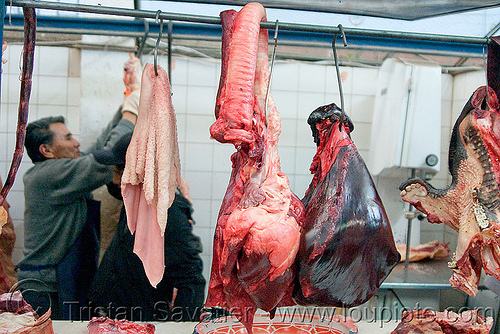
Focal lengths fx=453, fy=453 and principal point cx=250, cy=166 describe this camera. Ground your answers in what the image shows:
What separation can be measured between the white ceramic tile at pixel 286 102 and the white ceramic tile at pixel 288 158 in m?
0.26

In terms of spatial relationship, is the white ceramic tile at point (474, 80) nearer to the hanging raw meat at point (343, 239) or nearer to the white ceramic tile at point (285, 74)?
the white ceramic tile at point (285, 74)

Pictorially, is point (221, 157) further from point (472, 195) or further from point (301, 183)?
point (472, 195)

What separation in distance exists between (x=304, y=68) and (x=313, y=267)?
8.67 ft

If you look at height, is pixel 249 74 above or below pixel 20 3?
below

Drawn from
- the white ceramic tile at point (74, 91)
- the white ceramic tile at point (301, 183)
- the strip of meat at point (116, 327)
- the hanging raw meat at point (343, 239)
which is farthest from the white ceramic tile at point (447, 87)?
the strip of meat at point (116, 327)

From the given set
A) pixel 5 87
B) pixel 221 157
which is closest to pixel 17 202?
pixel 5 87

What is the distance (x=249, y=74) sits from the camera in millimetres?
1239

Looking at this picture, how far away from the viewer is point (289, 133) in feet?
12.1

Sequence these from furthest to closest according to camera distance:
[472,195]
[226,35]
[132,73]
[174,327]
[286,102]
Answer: [286,102]
[132,73]
[174,327]
[472,195]
[226,35]

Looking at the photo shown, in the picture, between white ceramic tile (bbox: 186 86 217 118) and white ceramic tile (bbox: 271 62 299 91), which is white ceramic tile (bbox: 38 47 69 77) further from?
white ceramic tile (bbox: 271 62 299 91)

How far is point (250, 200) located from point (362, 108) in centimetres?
276

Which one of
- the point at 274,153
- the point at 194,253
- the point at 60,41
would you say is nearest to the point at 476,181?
the point at 274,153

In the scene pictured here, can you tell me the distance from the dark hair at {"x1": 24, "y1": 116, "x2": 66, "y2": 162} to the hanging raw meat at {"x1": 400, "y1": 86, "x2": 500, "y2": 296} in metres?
2.27

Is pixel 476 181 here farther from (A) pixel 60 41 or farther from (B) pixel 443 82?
(A) pixel 60 41
